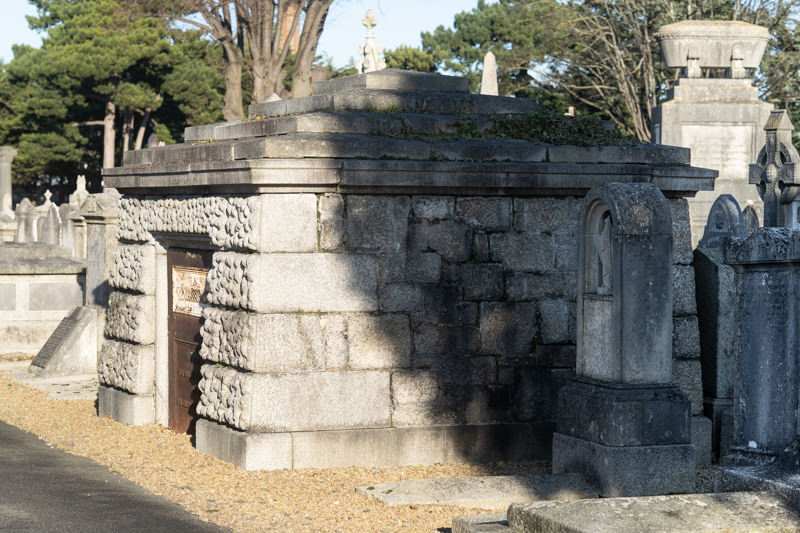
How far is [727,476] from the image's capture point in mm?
5594

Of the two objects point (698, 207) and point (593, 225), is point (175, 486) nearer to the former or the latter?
point (593, 225)

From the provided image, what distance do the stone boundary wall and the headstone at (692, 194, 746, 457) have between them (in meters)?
0.18

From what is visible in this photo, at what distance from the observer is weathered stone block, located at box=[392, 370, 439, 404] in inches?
318

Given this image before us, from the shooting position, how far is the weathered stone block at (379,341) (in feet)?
26.1

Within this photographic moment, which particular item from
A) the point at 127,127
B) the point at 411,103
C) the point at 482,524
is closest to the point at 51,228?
the point at 411,103

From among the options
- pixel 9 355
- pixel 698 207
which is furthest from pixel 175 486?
pixel 698 207

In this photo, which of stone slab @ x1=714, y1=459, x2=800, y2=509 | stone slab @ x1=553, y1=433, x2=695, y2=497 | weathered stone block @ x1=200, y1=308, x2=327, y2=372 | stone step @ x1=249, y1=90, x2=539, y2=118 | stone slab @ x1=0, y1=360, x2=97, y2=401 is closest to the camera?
stone slab @ x1=714, y1=459, x2=800, y2=509

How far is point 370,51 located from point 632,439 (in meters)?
12.0

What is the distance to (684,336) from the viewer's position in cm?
851

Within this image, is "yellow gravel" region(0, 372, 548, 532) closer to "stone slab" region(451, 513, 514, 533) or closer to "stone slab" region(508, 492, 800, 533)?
"stone slab" region(451, 513, 514, 533)

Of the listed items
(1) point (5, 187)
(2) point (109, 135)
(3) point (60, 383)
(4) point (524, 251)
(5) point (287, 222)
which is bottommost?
(3) point (60, 383)

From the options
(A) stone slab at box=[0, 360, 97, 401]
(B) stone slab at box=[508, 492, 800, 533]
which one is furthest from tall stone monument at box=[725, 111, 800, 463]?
(A) stone slab at box=[0, 360, 97, 401]

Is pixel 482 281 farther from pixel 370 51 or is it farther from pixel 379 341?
pixel 370 51

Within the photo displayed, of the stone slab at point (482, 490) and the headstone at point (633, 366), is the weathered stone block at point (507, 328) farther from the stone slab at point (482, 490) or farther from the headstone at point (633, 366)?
the stone slab at point (482, 490)
